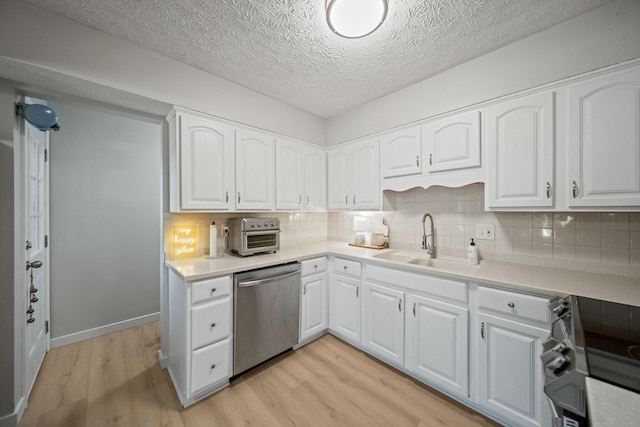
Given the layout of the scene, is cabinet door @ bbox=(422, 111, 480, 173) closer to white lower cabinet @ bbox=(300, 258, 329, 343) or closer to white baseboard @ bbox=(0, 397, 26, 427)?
white lower cabinet @ bbox=(300, 258, 329, 343)

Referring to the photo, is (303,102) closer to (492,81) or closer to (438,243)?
(492,81)

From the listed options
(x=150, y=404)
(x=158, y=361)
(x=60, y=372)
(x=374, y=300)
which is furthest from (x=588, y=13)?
(x=60, y=372)

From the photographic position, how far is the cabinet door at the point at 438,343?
1570 mm

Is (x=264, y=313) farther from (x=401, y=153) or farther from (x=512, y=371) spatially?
(x=401, y=153)

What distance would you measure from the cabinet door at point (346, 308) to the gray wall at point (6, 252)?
2.28m

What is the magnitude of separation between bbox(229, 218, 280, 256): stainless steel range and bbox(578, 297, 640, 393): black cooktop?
6.80 feet

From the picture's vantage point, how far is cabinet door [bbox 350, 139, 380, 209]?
2430mm

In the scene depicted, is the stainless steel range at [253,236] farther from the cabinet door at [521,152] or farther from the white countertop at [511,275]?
the cabinet door at [521,152]

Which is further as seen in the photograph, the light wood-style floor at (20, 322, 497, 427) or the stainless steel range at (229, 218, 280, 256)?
the stainless steel range at (229, 218, 280, 256)

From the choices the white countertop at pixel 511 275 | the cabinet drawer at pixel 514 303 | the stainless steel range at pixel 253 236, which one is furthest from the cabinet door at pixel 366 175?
the cabinet drawer at pixel 514 303

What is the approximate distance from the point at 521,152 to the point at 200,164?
94.2 inches

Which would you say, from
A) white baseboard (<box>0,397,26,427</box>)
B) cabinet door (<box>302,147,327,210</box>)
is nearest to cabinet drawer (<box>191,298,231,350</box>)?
white baseboard (<box>0,397,26,427</box>)

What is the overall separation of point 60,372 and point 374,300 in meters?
2.70

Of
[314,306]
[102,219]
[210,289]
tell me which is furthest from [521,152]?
[102,219]
